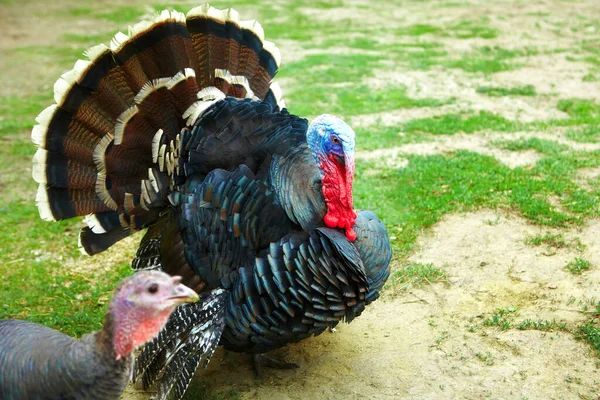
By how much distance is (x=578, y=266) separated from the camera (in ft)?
15.6

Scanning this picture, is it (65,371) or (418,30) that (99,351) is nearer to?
(65,371)

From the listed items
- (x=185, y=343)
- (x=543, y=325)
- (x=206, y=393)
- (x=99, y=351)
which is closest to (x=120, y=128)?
(x=185, y=343)

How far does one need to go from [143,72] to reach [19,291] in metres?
2.02

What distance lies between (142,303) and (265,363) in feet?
5.57

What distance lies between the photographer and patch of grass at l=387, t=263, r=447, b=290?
4852mm

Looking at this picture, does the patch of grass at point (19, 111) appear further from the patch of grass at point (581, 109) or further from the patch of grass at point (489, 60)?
the patch of grass at point (581, 109)

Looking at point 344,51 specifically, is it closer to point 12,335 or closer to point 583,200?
point 583,200

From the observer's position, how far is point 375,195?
6.09 metres

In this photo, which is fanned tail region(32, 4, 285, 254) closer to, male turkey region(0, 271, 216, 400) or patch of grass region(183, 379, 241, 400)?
patch of grass region(183, 379, 241, 400)

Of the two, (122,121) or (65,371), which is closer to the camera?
(65,371)

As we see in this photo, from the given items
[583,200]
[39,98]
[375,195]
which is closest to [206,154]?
[375,195]

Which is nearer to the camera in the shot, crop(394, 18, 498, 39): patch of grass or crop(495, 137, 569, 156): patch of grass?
crop(495, 137, 569, 156): patch of grass

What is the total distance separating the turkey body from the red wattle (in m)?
1.36

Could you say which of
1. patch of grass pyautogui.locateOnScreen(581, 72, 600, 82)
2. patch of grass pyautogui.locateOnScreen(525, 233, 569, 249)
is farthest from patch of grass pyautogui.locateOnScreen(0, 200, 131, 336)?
patch of grass pyautogui.locateOnScreen(581, 72, 600, 82)
